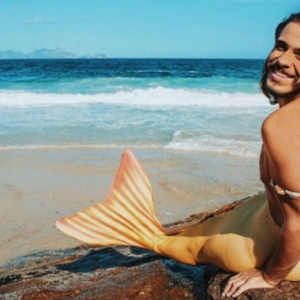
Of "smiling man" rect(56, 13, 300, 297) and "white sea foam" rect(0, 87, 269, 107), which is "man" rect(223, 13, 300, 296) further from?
"white sea foam" rect(0, 87, 269, 107)

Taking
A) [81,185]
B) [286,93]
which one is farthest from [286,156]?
[81,185]


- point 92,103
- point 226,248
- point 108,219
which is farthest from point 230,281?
point 92,103

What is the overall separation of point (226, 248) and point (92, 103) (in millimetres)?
15041

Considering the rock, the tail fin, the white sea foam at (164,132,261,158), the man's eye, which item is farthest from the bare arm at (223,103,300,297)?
the white sea foam at (164,132,261,158)

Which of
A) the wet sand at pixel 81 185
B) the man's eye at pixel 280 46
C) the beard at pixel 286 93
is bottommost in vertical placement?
the wet sand at pixel 81 185

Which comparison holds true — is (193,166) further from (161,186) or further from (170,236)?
(170,236)

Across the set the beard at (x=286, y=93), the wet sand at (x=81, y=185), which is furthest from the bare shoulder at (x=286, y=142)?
the wet sand at (x=81, y=185)

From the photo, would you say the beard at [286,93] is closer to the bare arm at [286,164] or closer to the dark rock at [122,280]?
the bare arm at [286,164]

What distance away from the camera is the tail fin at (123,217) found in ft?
10.0

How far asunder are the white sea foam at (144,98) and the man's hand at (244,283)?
14372 mm

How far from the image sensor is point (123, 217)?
3.08 m

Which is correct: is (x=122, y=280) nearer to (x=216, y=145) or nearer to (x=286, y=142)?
(x=286, y=142)

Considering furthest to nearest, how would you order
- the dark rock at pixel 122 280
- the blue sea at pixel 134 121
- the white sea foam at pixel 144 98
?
the white sea foam at pixel 144 98, the blue sea at pixel 134 121, the dark rock at pixel 122 280

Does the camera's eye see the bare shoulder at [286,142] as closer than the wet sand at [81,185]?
Yes
